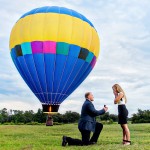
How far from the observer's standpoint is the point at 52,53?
29.2 meters

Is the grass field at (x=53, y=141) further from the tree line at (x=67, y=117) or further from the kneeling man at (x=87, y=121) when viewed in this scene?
the tree line at (x=67, y=117)

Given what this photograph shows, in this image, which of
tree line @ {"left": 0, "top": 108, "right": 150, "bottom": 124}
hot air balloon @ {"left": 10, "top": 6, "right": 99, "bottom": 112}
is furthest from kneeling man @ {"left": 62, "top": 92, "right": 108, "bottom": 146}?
tree line @ {"left": 0, "top": 108, "right": 150, "bottom": 124}

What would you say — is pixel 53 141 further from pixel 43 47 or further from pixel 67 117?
pixel 67 117

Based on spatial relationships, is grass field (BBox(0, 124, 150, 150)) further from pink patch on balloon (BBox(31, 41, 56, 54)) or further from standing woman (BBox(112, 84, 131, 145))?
pink patch on balloon (BBox(31, 41, 56, 54))

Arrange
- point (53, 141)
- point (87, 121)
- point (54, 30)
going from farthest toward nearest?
1. point (54, 30)
2. point (53, 141)
3. point (87, 121)

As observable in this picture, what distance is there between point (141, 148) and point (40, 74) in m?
19.6

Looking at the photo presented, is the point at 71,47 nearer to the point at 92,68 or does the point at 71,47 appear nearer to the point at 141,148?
the point at 92,68

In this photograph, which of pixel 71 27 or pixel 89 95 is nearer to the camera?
pixel 89 95

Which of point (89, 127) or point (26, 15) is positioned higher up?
point (26, 15)

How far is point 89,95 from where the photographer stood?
11.9m

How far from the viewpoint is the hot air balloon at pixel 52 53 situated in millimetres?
29172

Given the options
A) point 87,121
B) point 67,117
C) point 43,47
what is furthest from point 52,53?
point 67,117

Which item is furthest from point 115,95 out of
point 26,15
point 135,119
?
point 135,119

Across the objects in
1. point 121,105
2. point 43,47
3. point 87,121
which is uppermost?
point 43,47
